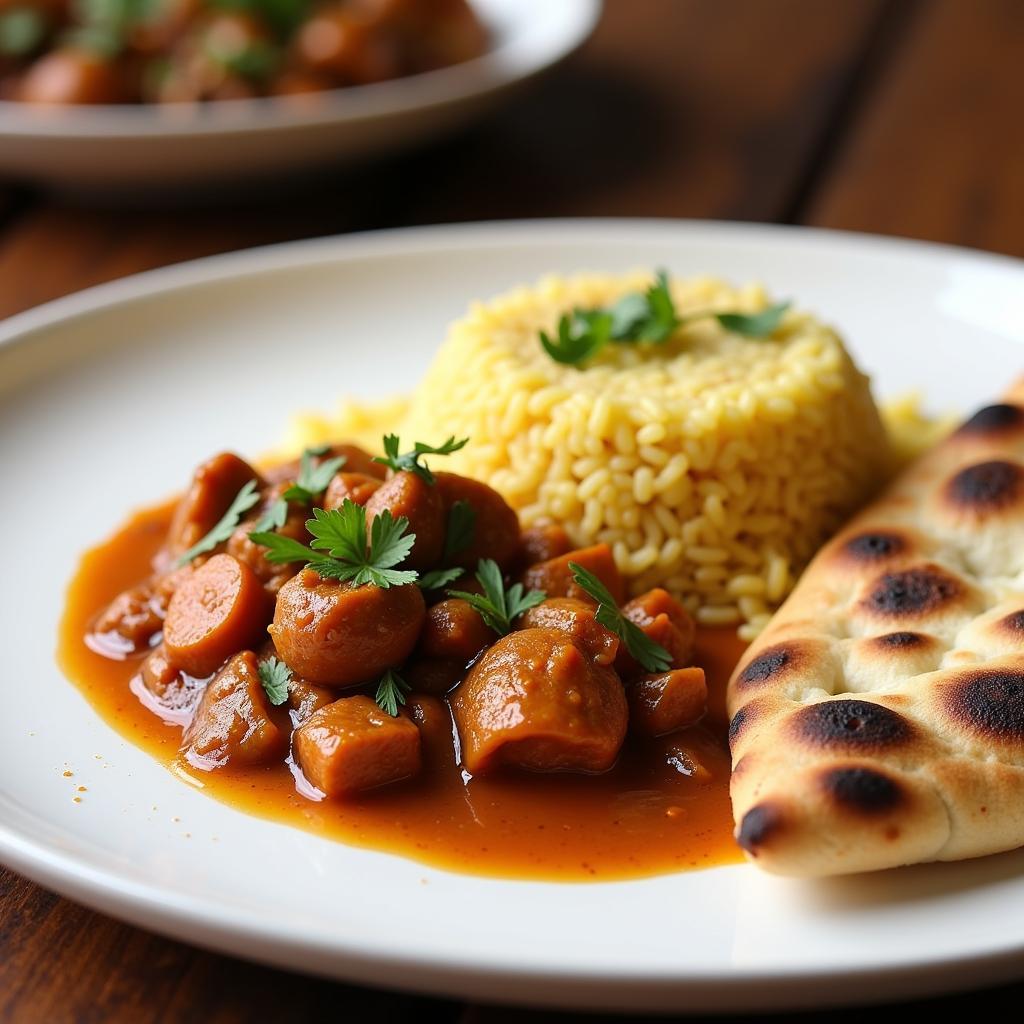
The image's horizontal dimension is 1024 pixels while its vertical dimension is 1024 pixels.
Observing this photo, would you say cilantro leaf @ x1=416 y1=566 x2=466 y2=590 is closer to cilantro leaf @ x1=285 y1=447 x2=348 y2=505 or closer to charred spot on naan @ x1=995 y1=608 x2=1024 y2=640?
cilantro leaf @ x1=285 y1=447 x2=348 y2=505

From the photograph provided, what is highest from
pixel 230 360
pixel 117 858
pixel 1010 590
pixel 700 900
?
pixel 1010 590

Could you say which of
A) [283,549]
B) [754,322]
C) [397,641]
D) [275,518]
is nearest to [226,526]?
[275,518]

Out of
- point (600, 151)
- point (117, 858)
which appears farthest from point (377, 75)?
point (117, 858)

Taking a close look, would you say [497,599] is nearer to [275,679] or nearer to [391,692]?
[391,692]

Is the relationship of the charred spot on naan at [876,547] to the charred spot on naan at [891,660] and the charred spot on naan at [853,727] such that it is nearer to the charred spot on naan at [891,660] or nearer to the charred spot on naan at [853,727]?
the charred spot on naan at [891,660]

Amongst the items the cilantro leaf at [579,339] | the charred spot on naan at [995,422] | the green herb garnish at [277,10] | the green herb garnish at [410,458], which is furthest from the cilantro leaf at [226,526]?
the green herb garnish at [277,10]

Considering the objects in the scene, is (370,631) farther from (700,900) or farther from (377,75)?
(377,75)

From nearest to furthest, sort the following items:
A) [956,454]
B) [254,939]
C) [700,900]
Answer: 1. [254,939]
2. [700,900]
3. [956,454]

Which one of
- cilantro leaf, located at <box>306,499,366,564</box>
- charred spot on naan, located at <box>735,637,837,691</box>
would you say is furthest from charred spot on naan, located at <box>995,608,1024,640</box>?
cilantro leaf, located at <box>306,499,366,564</box>
